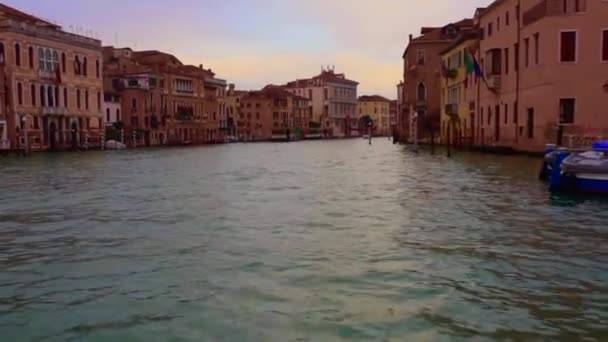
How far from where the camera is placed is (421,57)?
58375 millimetres

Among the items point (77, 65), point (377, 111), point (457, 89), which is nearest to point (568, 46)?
point (457, 89)

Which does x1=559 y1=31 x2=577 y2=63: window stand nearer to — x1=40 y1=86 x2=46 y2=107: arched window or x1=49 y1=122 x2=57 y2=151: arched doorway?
x1=40 y1=86 x2=46 y2=107: arched window

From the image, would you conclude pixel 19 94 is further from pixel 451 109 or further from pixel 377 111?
pixel 377 111

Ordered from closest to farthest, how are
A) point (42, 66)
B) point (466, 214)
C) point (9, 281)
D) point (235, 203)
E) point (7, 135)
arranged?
1. point (9, 281)
2. point (466, 214)
3. point (235, 203)
4. point (7, 135)
5. point (42, 66)

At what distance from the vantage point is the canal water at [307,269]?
5.02 metres

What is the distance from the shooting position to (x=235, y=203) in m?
12.9

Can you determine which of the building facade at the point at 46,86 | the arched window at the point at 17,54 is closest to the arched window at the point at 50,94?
the building facade at the point at 46,86

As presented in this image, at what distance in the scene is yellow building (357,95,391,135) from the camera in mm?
147000

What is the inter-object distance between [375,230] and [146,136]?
5977cm

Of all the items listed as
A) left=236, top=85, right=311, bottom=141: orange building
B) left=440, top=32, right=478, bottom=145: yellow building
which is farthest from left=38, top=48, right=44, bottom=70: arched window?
left=236, top=85, right=311, bottom=141: orange building

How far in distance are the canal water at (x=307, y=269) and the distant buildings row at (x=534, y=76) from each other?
12.6 meters

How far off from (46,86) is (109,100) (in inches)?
547

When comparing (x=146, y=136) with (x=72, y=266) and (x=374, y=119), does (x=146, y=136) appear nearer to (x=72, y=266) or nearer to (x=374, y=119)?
(x=72, y=266)

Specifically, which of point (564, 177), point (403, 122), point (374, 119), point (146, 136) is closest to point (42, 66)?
point (146, 136)
